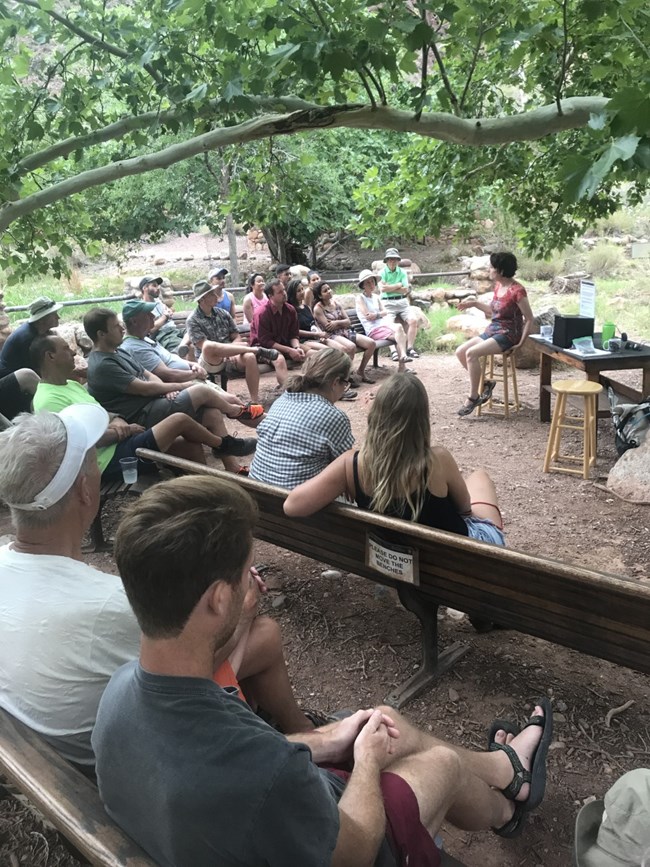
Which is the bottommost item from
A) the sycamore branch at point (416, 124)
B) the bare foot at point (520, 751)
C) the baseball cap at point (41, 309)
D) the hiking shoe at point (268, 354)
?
the bare foot at point (520, 751)

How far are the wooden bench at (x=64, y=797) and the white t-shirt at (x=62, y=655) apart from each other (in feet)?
0.20

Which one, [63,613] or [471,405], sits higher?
[63,613]

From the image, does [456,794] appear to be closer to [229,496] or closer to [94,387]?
[229,496]

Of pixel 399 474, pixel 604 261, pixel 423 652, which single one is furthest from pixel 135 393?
pixel 604 261

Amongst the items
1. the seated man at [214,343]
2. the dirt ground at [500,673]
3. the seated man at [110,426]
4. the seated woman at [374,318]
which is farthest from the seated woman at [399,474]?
the seated woman at [374,318]

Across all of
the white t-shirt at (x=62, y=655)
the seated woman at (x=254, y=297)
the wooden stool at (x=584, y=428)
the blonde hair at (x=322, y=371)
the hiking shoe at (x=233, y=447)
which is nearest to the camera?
the white t-shirt at (x=62, y=655)

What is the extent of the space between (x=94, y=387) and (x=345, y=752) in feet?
12.3

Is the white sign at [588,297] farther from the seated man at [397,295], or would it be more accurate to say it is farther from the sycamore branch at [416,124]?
the seated man at [397,295]

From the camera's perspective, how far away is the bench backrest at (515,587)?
6.88ft

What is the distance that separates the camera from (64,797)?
4.23ft

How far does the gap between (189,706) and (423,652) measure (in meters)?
1.80

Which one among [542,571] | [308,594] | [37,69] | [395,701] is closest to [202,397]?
[308,594]

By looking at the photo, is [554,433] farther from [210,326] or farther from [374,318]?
[374,318]

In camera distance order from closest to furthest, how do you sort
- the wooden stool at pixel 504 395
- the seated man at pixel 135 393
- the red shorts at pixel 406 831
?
the red shorts at pixel 406 831 < the seated man at pixel 135 393 < the wooden stool at pixel 504 395
